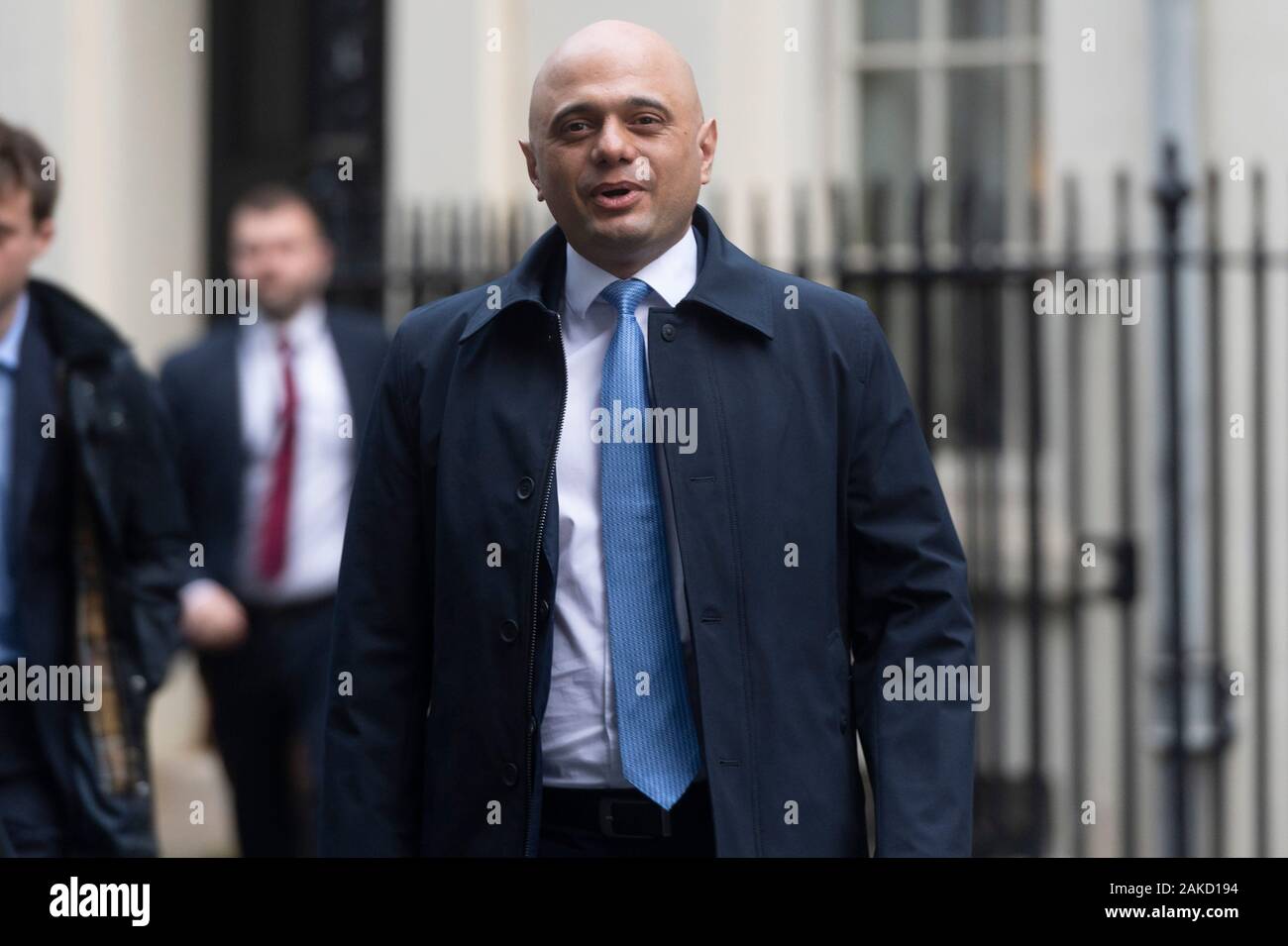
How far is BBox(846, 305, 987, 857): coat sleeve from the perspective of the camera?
110 inches

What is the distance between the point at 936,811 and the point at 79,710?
6.33 ft

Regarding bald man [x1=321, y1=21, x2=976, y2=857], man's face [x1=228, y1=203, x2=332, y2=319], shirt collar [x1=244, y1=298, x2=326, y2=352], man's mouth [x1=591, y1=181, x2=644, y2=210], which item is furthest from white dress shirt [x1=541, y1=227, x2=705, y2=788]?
man's face [x1=228, y1=203, x2=332, y2=319]

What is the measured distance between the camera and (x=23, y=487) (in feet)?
12.7

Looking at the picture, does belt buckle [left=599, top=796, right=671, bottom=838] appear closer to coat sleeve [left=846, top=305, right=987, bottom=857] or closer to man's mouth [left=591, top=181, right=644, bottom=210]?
coat sleeve [left=846, top=305, right=987, bottom=857]

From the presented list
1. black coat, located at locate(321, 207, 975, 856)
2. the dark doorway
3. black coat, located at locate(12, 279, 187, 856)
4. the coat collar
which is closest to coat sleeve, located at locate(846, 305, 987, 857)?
black coat, located at locate(321, 207, 975, 856)

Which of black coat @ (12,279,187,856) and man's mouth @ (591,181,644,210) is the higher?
man's mouth @ (591,181,644,210)

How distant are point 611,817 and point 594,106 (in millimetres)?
1085

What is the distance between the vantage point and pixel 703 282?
2.88m

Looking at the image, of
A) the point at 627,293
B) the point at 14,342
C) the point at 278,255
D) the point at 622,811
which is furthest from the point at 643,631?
the point at 278,255

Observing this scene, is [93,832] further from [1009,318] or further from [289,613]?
[1009,318]

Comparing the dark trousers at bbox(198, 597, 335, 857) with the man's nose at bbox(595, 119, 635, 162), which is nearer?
the man's nose at bbox(595, 119, 635, 162)

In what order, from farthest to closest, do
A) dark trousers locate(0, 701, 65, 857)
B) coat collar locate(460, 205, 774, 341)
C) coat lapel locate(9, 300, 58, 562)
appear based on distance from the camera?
coat lapel locate(9, 300, 58, 562) → dark trousers locate(0, 701, 65, 857) → coat collar locate(460, 205, 774, 341)

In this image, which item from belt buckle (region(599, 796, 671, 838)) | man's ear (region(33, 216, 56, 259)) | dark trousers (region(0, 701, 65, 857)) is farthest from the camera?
man's ear (region(33, 216, 56, 259))

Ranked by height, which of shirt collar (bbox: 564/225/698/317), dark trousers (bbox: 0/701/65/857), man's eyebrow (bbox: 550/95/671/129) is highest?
man's eyebrow (bbox: 550/95/671/129)
